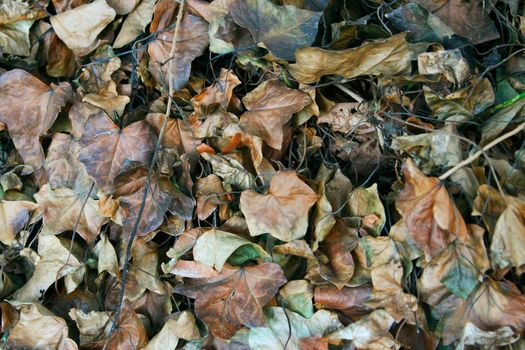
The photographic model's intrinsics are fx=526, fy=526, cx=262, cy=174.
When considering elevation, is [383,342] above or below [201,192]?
below

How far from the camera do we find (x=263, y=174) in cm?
88

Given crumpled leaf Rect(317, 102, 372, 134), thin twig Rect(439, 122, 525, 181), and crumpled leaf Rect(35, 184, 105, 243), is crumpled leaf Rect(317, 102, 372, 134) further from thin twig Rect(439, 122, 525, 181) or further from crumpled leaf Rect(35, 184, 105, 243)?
crumpled leaf Rect(35, 184, 105, 243)

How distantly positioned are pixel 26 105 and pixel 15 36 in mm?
139

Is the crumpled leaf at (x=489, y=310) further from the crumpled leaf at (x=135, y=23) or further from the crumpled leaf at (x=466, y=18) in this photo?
the crumpled leaf at (x=135, y=23)

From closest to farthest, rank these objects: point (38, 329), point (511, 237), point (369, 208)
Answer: point (511, 237)
point (369, 208)
point (38, 329)

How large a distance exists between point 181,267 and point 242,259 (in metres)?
0.10

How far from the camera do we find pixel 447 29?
822mm

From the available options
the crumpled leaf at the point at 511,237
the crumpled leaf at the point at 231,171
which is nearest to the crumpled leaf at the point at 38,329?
the crumpled leaf at the point at 231,171

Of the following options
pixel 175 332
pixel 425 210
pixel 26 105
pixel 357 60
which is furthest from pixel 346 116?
pixel 26 105

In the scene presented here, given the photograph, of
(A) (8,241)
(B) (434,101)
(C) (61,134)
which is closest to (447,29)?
(B) (434,101)

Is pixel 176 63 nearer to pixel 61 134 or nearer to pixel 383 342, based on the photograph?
pixel 61 134

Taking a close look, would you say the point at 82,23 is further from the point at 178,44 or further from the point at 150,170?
the point at 150,170

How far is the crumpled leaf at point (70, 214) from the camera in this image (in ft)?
3.12

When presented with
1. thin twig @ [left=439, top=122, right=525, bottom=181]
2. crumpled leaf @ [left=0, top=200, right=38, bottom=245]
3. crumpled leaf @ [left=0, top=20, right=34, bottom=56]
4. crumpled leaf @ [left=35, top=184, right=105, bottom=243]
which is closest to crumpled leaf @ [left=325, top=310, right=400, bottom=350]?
thin twig @ [left=439, top=122, right=525, bottom=181]
